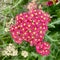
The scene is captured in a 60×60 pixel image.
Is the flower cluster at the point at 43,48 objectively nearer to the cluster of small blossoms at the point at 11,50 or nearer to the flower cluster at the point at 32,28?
the flower cluster at the point at 32,28

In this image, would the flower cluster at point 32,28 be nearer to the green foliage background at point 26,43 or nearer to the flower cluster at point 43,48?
the flower cluster at point 43,48

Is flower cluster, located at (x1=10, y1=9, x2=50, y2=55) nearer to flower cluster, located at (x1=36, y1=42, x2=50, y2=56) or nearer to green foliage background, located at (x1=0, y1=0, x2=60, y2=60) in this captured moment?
flower cluster, located at (x1=36, y1=42, x2=50, y2=56)

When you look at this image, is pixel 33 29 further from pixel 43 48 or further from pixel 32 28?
pixel 43 48

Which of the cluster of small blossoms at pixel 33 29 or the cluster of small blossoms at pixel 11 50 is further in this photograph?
the cluster of small blossoms at pixel 11 50

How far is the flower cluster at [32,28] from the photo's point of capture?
137 cm

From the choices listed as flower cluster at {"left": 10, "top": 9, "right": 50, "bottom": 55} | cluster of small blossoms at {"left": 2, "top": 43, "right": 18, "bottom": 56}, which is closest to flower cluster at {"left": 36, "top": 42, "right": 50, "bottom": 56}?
flower cluster at {"left": 10, "top": 9, "right": 50, "bottom": 55}

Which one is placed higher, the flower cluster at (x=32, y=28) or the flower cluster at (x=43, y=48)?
the flower cluster at (x=32, y=28)

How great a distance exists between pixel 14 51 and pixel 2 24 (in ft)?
0.97

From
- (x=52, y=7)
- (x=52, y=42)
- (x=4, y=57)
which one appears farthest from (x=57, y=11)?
(x=4, y=57)

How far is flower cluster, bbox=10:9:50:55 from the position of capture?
137 cm

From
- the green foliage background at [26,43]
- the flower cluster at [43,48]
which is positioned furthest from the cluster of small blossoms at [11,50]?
the flower cluster at [43,48]

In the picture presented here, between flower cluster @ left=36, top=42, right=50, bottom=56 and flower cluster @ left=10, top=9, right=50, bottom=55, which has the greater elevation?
flower cluster @ left=10, top=9, right=50, bottom=55

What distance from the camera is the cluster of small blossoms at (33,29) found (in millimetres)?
1368

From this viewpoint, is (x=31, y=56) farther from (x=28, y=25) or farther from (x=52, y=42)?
(x=28, y=25)
